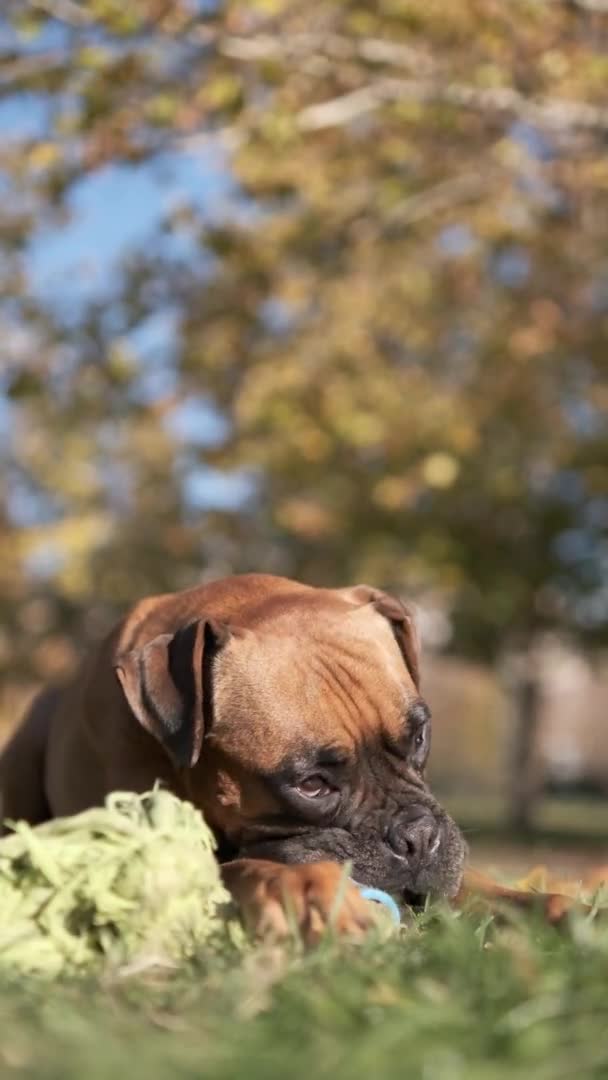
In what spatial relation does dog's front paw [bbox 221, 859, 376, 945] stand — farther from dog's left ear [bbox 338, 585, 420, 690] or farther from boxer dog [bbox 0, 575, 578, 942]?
dog's left ear [bbox 338, 585, 420, 690]

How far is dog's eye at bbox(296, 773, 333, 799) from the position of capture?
4.29 m

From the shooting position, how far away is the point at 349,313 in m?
18.2

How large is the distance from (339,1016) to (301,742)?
6.98 ft

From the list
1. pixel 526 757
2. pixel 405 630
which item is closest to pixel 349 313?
pixel 405 630

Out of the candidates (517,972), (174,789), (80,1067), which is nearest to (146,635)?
(174,789)

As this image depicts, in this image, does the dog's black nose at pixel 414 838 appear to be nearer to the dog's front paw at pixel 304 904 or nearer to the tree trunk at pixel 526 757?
the dog's front paw at pixel 304 904

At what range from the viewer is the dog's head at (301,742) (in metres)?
4.25

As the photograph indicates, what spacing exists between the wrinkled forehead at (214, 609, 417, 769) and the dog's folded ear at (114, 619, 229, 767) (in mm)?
73

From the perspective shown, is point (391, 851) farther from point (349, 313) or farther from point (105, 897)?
point (349, 313)

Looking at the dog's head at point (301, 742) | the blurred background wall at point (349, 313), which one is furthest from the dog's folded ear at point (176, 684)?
the blurred background wall at point (349, 313)

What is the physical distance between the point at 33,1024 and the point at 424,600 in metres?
27.7

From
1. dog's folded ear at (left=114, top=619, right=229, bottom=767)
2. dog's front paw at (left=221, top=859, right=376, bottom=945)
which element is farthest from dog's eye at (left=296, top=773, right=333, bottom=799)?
dog's front paw at (left=221, top=859, right=376, bottom=945)

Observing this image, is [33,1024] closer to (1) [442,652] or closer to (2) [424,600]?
(2) [424,600]

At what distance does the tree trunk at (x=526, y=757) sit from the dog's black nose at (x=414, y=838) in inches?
1122
